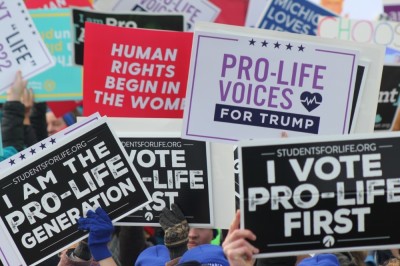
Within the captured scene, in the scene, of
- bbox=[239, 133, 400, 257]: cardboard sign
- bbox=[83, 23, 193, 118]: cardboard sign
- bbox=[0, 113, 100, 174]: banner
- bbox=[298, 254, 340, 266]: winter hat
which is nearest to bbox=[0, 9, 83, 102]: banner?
bbox=[83, 23, 193, 118]: cardboard sign

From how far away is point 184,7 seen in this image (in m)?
9.09

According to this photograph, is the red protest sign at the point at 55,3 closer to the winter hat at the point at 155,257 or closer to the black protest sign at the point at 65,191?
the winter hat at the point at 155,257

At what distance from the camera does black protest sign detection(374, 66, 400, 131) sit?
8.19 metres

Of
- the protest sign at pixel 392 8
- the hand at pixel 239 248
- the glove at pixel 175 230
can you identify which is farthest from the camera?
the protest sign at pixel 392 8

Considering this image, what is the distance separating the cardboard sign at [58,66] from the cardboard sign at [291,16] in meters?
1.68

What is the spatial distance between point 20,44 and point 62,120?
2.21 metres

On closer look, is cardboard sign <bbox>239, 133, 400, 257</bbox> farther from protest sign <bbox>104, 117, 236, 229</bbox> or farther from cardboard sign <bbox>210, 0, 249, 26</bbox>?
cardboard sign <bbox>210, 0, 249, 26</bbox>

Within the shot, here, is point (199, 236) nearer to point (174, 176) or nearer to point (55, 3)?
point (174, 176)

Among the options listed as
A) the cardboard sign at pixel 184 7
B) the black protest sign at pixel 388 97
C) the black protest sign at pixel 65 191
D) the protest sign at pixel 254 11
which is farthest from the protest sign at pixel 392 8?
the black protest sign at pixel 65 191

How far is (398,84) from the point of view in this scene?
8.23 metres

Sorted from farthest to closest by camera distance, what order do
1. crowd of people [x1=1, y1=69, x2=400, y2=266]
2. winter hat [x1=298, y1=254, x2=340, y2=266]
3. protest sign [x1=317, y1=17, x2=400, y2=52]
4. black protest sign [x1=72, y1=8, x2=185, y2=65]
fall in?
1. protest sign [x1=317, y1=17, x2=400, y2=52]
2. black protest sign [x1=72, y1=8, x2=185, y2=65]
3. winter hat [x1=298, y1=254, x2=340, y2=266]
4. crowd of people [x1=1, y1=69, x2=400, y2=266]

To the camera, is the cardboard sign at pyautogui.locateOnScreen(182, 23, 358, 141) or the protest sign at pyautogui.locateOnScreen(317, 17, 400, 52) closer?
the cardboard sign at pyautogui.locateOnScreen(182, 23, 358, 141)

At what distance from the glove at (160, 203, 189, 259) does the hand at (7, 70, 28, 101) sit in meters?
2.42

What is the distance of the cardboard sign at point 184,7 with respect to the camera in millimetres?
8883
